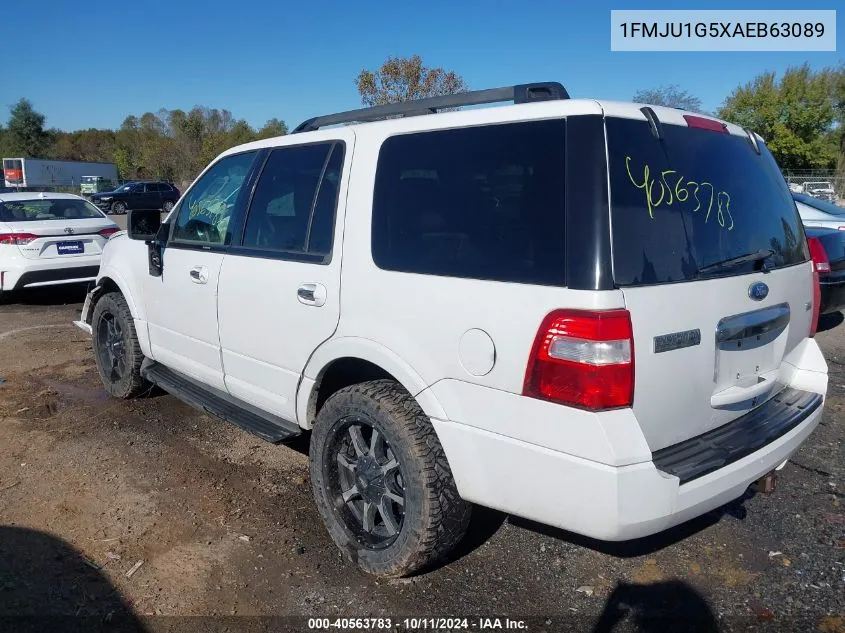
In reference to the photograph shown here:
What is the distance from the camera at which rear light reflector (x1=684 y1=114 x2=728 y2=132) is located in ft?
9.06

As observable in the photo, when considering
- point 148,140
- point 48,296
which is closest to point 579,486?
point 48,296

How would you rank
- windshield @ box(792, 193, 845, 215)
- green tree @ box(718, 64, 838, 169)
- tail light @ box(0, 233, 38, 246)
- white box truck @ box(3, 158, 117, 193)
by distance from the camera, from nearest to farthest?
tail light @ box(0, 233, 38, 246) < windshield @ box(792, 193, 845, 215) < green tree @ box(718, 64, 838, 169) < white box truck @ box(3, 158, 117, 193)

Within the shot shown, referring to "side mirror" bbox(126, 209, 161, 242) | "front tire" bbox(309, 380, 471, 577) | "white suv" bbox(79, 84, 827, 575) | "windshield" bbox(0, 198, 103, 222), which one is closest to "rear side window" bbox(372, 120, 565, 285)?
"white suv" bbox(79, 84, 827, 575)

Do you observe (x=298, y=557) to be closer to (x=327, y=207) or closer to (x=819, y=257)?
(x=327, y=207)

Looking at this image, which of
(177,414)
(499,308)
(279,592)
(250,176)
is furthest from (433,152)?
(177,414)

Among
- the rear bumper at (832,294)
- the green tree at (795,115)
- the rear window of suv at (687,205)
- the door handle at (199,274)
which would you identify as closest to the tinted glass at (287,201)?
the door handle at (199,274)

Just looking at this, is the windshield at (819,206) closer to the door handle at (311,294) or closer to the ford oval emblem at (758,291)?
the ford oval emblem at (758,291)

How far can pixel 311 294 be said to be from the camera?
10.5 ft

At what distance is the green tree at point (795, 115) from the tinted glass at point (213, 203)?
42.2m

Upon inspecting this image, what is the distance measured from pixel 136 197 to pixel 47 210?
83.5ft

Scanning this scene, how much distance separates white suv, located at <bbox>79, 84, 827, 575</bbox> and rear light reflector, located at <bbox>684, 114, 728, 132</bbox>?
0.04 ft

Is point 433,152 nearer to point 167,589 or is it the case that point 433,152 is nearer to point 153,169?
point 167,589

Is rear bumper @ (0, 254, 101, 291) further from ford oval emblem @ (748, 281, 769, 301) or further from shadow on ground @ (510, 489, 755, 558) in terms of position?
ford oval emblem @ (748, 281, 769, 301)

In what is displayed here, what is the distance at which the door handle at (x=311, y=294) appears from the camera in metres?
3.15
